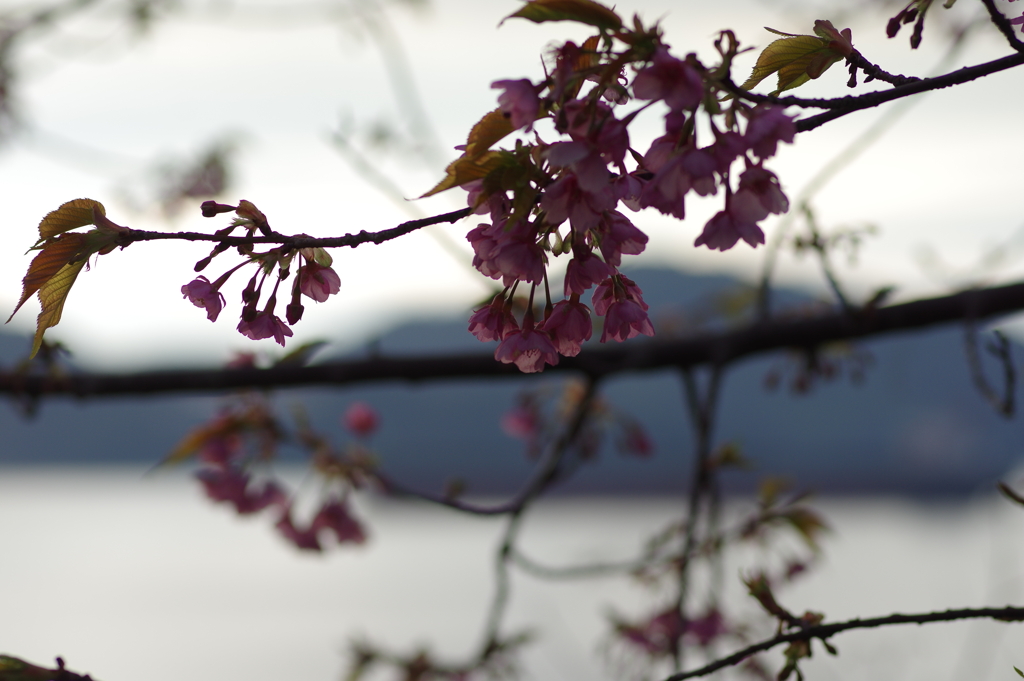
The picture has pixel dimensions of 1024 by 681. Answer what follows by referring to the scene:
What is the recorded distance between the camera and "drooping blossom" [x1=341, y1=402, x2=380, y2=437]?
8.36 feet

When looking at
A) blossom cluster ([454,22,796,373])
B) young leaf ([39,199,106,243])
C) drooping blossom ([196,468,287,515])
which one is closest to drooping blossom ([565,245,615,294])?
blossom cluster ([454,22,796,373])

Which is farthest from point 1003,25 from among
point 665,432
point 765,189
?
point 665,432

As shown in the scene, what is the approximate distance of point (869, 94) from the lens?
672 mm

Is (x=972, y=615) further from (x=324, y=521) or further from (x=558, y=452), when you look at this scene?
(x=324, y=521)

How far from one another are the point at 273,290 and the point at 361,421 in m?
1.89

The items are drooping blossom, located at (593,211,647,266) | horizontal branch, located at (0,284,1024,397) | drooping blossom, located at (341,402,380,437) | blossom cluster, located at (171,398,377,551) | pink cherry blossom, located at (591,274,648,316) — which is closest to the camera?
drooping blossom, located at (593,211,647,266)

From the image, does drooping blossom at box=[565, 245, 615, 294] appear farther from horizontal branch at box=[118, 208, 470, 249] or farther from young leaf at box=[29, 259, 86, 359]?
young leaf at box=[29, 259, 86, 359]

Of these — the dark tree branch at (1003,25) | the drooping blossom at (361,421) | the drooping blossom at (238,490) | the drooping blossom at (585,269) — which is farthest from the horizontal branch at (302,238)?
the drooping blossom at (361,421)

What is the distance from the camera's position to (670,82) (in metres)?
0.56

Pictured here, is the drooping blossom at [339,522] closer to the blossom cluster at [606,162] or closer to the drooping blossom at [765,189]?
the blossom cluster at [606,162]

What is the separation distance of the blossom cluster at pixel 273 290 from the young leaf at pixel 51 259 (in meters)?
0.09

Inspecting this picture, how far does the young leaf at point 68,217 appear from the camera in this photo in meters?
0.66

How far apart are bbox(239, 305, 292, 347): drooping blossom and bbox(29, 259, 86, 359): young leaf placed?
0.13 meters

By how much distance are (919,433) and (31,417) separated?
51379 mm
